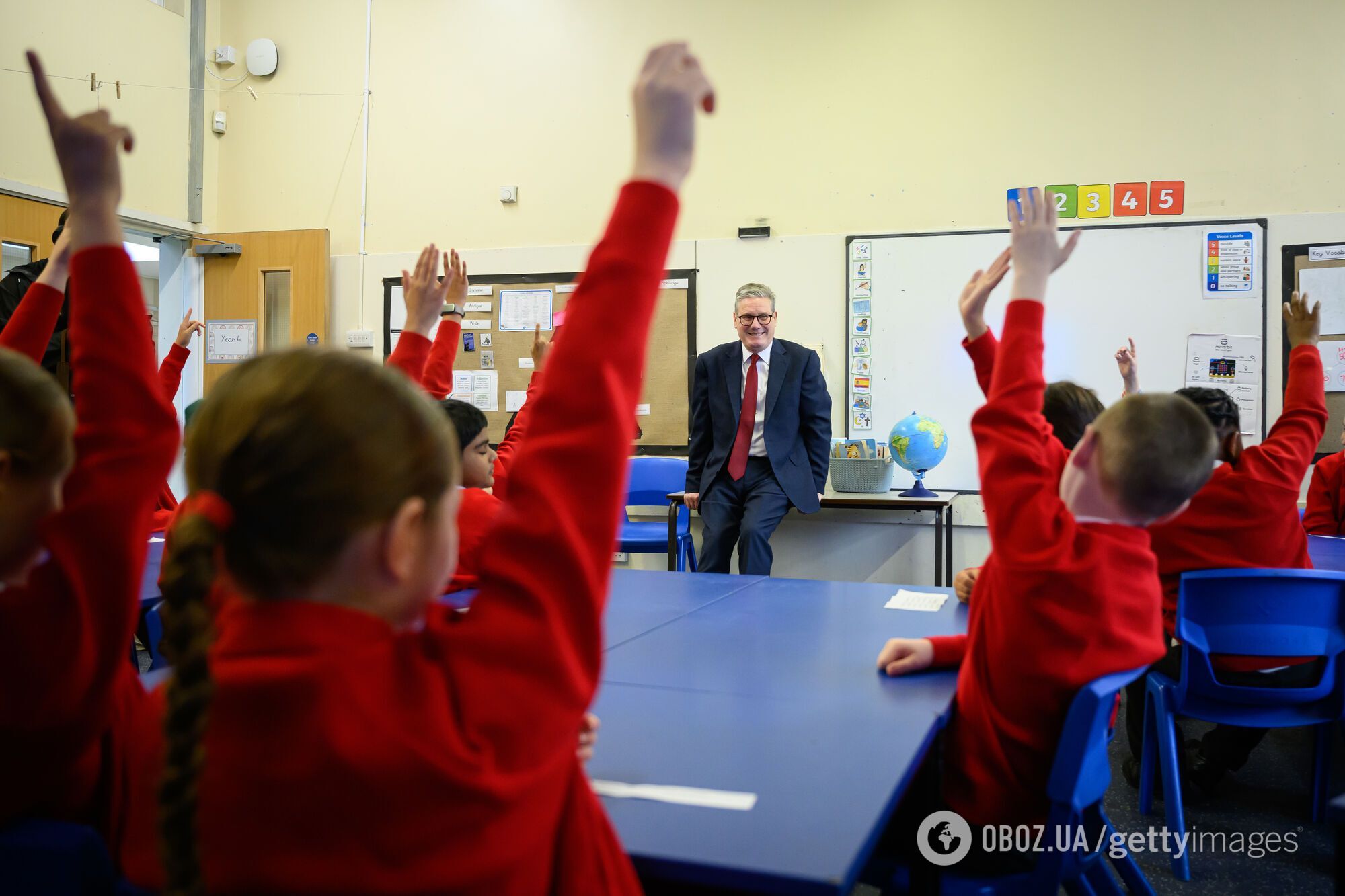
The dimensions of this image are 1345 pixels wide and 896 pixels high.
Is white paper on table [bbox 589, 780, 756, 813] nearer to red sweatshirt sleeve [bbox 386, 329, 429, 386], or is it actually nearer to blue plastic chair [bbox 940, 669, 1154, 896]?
blue plastic chair [bbox 940, 669, 1154, 896]

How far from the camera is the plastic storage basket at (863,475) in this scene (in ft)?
14.9

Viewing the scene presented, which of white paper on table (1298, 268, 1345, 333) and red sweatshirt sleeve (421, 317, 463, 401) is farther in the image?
white paper on table (1298, 268, 1345, 333)

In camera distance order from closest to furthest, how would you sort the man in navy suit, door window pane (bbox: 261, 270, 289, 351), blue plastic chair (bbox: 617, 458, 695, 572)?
the man in navy suit < blue plastic chair (bbox: 617, 458, 695, 572) < door window pane (bbox: 261, 270, 289, 351)

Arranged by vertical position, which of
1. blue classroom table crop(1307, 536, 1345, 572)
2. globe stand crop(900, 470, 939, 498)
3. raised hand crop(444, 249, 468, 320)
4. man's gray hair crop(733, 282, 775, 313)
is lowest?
blue classroom table crop(1307, 536, 1345, 572)

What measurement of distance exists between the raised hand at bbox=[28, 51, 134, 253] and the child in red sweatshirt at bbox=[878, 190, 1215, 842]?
3.20 ft

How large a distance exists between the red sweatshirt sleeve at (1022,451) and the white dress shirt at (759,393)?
9.72 ft

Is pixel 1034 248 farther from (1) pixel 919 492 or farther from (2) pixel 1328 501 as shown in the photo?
(1) pixel 919 492

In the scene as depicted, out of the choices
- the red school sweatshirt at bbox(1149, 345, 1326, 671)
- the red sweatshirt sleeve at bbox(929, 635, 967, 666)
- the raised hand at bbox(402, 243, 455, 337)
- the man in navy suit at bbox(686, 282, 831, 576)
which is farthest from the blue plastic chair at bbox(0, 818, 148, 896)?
the man in navy suit at bbox(686, 282, 831, 576)

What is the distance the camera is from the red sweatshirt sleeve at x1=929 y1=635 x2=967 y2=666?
1409 millimetres

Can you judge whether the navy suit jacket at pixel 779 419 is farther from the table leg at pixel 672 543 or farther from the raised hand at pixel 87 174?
A: the raised hand at pixel 87 174

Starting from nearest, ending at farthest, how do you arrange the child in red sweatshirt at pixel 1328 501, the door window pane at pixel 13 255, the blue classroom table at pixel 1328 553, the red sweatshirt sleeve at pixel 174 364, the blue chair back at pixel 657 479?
1. the blue classroom table at pixel 1328 553
2. the red sweatshirt sleeve at pixel 174 364
3. the child in red sweatshirt at pixel 1328 501
4. the blue chair back at pixel 657 479
5. the door window pane at pixel 13 255

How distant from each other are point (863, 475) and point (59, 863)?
4.05m

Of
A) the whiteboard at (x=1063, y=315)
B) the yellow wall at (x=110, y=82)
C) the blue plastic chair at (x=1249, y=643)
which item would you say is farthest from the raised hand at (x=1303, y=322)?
the yellow wall at (x=110, y=82)

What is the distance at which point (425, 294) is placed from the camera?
155 cm
